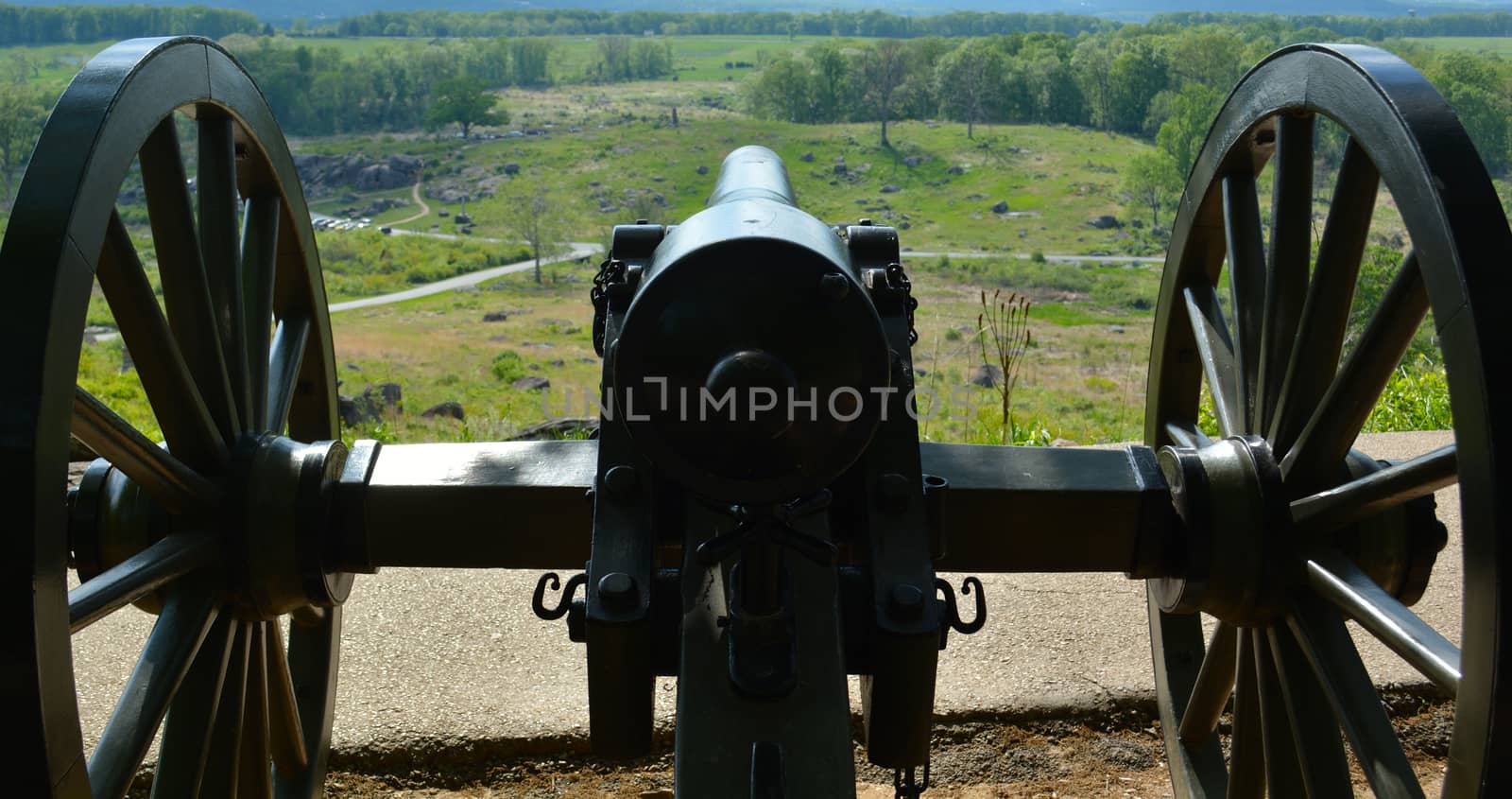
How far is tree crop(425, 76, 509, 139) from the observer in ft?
146

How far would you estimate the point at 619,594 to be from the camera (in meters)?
1.96

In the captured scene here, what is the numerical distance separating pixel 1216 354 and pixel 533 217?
38038 millimetres

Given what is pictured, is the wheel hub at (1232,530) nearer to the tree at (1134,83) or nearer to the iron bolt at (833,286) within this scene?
the iron bolt at (833,286)

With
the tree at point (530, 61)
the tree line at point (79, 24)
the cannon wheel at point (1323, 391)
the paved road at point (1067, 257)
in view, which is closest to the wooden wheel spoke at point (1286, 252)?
the cannon wheel at point (1323, 391)

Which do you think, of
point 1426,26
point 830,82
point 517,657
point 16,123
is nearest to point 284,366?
point 517,657

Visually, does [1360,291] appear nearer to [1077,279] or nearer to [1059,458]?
[1059,458]

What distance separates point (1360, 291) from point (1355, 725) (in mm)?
10721

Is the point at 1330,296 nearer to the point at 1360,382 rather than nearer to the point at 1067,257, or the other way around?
the point at 1360,382

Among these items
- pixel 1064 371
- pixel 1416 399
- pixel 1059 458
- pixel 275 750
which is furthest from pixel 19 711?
pixel 1064 371

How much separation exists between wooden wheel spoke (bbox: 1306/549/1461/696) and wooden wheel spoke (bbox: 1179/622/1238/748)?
1.48ft

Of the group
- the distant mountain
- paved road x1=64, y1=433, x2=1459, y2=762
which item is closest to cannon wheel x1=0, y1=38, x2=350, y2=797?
paved road x1=64, y1=433, x2=1459, y2=762

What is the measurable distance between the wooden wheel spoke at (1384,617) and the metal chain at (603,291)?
4.28 feet

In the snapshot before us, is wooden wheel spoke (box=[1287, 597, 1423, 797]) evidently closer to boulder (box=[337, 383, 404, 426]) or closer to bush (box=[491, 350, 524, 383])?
boulder (box=[337, 383, 404, 426])

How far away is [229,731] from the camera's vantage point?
2.23m
